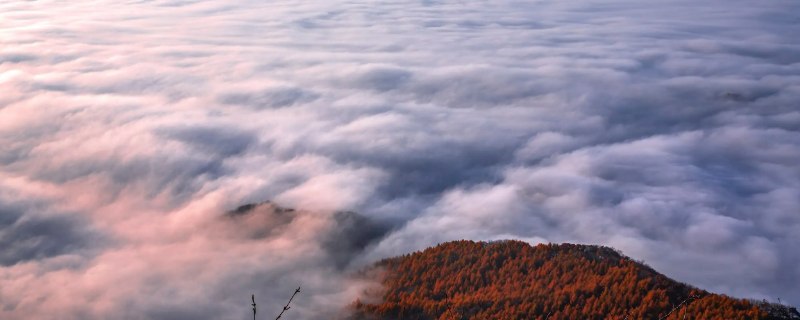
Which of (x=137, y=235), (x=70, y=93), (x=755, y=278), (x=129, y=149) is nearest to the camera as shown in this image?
(x=755, y=278)

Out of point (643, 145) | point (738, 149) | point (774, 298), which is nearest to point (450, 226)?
point (774, 298)

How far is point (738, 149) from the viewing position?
92.6 meters

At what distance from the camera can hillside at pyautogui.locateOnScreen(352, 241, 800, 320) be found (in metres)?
38.0

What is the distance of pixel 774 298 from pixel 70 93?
462 ft

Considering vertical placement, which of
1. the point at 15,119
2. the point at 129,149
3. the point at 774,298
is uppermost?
the point at 15,119

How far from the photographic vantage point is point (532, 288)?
42938 millimetres

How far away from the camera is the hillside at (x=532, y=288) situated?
38000mm

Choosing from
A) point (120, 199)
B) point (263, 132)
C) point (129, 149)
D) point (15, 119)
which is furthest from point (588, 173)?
point (15, 119)

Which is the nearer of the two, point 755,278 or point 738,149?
point 755,278

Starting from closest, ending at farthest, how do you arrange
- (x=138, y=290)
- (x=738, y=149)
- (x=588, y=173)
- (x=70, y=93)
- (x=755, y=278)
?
(x=755, y=278) < (x=138, y=290) < (x=588, y=173) < (x=738, y=149) < (x=70, y=93)

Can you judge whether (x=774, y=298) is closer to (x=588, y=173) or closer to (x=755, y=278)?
(x=755, y=278)

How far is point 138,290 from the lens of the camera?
52.1 metres

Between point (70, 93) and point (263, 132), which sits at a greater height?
point (70, 93)

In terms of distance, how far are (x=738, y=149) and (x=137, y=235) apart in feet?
305
